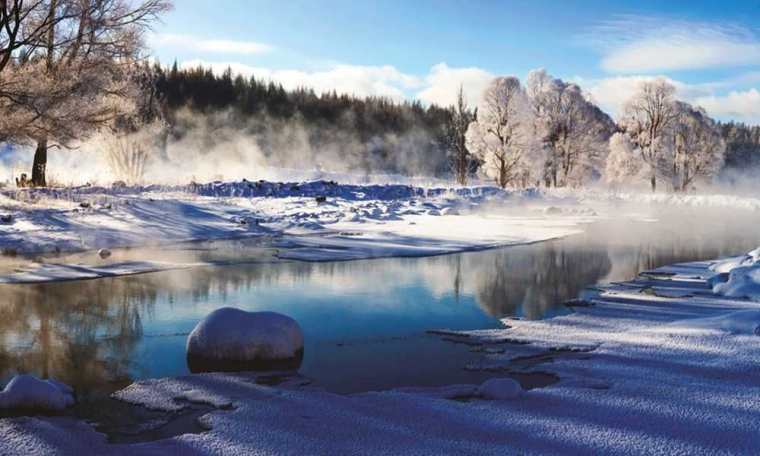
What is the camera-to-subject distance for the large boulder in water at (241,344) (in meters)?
6.12

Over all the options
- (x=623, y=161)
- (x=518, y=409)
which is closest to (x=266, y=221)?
(x=518, y=409)

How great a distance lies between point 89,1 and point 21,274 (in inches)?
420

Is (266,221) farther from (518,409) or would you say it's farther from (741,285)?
(518,409)

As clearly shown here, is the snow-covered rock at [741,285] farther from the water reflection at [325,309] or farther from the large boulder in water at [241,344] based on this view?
the large boulder in water at [241,344]

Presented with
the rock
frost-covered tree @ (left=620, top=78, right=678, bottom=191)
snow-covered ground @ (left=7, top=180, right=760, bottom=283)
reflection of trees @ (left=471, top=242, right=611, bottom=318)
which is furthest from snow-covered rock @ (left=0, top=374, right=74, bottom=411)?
frost-covered tree @ (left=620, top=78, right=678, bottom=191)

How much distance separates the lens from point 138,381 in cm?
555

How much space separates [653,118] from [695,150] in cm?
1001

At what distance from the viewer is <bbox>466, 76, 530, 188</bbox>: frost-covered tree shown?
119ft

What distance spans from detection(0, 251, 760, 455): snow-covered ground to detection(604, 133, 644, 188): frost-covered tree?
39.5 metres

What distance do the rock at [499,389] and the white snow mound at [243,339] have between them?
2.08 meters

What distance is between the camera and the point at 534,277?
11.5 meters

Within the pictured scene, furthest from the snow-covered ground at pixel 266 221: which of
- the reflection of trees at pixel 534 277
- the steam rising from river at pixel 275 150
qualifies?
the steam rising from river at pixel 275 150

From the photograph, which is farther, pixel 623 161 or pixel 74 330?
pixel 623 161

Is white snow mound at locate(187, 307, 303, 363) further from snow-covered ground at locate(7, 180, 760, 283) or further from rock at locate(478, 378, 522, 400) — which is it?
snow-covered ground at locate(7, 180, 760, 283)
